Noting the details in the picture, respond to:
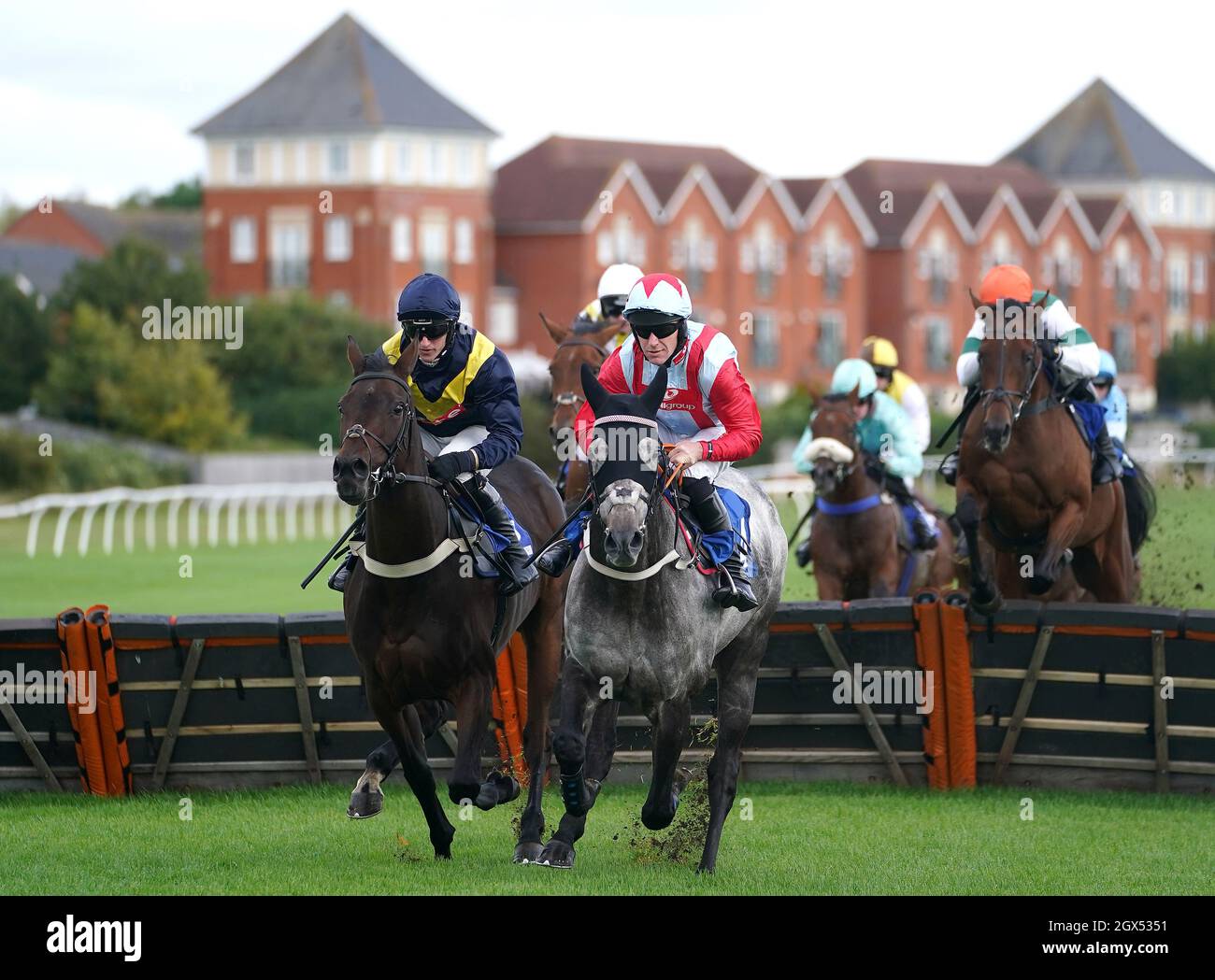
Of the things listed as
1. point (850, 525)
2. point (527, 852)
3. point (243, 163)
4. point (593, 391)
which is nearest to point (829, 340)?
point (243, 163)

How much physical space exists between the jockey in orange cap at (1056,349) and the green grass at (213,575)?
3944 mm

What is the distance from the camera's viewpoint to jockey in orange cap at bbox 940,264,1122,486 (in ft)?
34.0

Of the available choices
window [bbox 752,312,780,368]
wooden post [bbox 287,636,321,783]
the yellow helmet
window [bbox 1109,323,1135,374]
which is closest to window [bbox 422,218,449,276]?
window [bbox 752,312,780,368]

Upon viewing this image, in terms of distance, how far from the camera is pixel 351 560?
7945 millimetres

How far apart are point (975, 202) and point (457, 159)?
1704 centimetres

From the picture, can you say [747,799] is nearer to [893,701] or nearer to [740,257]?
[893,701]

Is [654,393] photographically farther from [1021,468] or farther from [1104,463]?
[1104,463]

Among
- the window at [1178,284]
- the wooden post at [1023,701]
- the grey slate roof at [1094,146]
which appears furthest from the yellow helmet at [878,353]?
the window at [1178,284]

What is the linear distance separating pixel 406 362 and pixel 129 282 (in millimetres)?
39918

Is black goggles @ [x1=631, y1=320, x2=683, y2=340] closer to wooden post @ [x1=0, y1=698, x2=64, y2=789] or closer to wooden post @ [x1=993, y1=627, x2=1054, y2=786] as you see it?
wooden post @ [x1=993, y1=627, x2=1054, y2=786]
